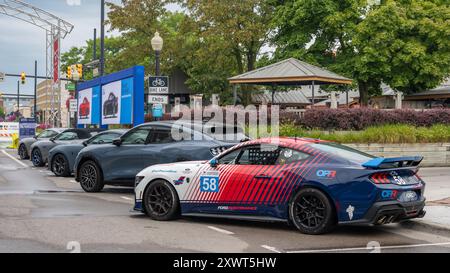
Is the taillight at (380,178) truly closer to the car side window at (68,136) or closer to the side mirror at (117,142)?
the side mirror at (117,142)

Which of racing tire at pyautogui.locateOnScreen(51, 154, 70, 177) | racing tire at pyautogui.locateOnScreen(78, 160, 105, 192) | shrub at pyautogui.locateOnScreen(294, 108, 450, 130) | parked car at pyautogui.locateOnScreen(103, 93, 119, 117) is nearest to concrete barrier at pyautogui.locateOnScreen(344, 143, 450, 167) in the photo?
shrub at pyautogui.locateOnScreen(294, 108, 450, 130)

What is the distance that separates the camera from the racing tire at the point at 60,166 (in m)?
18.8

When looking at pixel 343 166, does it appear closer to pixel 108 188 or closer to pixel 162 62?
pixel 108 188

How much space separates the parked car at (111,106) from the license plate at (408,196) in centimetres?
1632

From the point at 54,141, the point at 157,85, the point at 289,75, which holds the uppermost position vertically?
the point at 289,75

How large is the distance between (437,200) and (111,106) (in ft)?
50.2

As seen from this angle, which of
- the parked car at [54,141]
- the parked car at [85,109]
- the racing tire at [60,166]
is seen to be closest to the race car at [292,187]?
the racing tire at [60,166]

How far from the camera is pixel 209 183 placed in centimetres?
998

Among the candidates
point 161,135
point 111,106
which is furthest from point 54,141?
point 161,135

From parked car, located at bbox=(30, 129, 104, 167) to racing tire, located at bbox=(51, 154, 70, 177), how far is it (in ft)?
5.92

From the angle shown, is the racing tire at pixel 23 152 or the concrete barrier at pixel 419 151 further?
the racing tire at pixel 23 152

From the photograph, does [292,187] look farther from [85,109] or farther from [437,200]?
[85,109]

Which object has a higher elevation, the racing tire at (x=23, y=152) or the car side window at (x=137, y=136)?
the car side window at (x=137, y=136)

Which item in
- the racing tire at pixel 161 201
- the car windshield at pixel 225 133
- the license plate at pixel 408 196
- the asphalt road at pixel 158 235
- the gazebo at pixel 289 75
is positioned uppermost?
the gazebo at pixel 289 75
